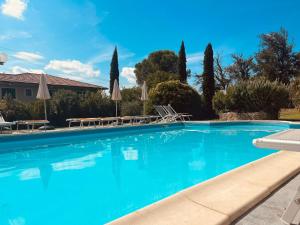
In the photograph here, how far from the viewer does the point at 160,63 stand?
33.4m

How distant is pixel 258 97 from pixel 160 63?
1940 cm

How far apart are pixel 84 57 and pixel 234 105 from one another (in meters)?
13.1

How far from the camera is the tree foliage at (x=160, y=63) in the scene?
109 ft

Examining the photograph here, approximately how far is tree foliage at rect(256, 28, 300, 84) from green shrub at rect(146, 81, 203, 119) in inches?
640

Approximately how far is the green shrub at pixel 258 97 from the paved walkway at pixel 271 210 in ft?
45.8

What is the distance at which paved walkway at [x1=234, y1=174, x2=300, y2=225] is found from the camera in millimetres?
2174

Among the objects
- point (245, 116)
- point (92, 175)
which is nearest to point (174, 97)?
point (245, 116)

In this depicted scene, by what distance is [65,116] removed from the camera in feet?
48.6

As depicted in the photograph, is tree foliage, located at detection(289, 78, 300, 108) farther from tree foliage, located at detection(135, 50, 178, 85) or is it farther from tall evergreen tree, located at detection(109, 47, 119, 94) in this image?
tree foliage, located at detection(135, 50, 178, 85)

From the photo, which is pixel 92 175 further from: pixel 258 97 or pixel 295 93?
pixel 295 93

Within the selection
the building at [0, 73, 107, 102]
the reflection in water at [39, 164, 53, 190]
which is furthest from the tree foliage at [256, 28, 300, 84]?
the reflection in water at [39, 164, 53, 190]

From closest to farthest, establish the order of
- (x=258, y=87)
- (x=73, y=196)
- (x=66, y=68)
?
(x=73, y=196) < (x=258, y=87) < (x=66, y=68)

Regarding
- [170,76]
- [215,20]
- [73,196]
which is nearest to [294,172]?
[73,196]

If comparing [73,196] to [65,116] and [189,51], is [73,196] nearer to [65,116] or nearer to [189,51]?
[65,116]
